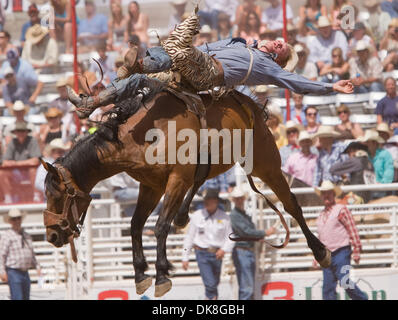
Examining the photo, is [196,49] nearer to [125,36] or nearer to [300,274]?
[300,274]

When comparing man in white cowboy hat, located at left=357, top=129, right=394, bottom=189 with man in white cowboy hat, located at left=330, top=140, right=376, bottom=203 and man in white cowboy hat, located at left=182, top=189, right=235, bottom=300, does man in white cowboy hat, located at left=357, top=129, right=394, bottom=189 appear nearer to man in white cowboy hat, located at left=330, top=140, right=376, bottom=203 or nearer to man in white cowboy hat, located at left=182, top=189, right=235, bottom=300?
man in white cowboy hat, located at left=330, top=140, right=376, bottom=203

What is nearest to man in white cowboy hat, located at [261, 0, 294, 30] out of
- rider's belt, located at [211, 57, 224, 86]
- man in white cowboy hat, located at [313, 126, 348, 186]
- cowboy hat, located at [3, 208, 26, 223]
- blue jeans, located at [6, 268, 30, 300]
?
man in white cowboy hat, located at [313, 126, 348, 186]

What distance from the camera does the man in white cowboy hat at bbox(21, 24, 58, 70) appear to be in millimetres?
13750

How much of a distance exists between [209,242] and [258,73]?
380 cm

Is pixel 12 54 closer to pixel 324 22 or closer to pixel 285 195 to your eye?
pixel 324 22

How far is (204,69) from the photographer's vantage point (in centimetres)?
716

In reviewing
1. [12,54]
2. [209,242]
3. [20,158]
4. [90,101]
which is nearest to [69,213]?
[90,101]

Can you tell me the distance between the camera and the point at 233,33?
12.9 metres

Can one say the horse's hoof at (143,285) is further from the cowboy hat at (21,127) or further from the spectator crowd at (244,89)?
the cowboy hat at (21,127)

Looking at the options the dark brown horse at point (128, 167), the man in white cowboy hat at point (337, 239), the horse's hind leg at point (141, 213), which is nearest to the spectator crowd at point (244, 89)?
the man in white cowboy hat at point (337, 239)

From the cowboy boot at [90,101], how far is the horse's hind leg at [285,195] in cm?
140

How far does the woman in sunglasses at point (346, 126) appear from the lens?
1132 centimetres

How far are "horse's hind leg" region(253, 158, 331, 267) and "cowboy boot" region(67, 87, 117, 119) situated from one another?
4.59 feet
